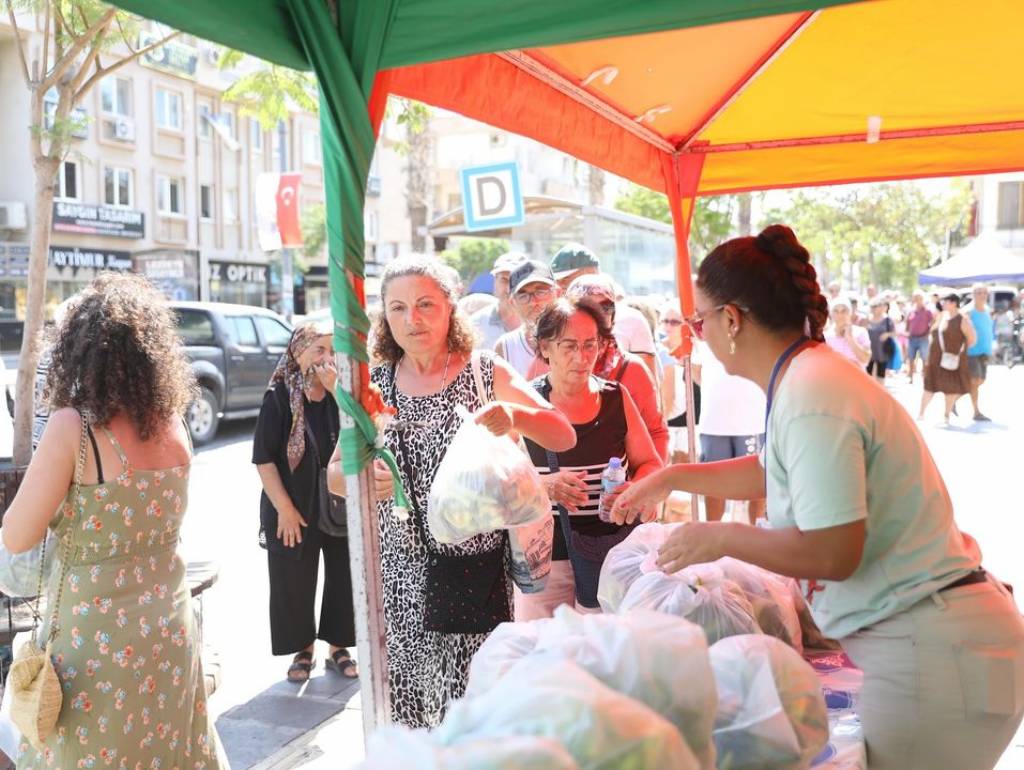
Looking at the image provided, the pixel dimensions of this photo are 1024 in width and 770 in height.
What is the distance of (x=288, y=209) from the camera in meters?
19.5

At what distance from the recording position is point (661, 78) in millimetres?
3986

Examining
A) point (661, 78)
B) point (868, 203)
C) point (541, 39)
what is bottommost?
point (541, 39)

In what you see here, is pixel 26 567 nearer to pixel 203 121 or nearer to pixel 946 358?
pixel 946 358

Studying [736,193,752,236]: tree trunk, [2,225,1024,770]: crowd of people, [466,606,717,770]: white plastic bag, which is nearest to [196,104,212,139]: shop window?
[736,193,752,236]: tree trunk

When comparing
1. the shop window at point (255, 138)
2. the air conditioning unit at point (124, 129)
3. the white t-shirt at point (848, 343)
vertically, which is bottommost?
the white t-shirt at point (848, 343)

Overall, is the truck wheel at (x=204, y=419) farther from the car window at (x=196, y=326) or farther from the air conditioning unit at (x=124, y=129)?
the air conditioning unit at (x=124, y=129)

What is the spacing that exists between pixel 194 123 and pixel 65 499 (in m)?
36.4

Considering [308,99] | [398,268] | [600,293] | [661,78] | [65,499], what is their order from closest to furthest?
[65,499] → [398,268] → [661,78] → [600,293] → [308,99]

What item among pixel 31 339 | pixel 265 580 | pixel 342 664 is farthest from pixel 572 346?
pixel 265 580

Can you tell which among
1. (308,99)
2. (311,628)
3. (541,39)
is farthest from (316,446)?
(308,99)

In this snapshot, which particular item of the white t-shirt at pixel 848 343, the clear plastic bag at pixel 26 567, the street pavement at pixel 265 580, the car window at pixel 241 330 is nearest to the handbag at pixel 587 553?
the street pavement at pixel 265 580

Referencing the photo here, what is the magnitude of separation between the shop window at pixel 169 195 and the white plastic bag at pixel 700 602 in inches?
1421

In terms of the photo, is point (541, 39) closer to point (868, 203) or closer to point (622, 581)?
point (622, 581)

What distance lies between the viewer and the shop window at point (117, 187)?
32969 mm
